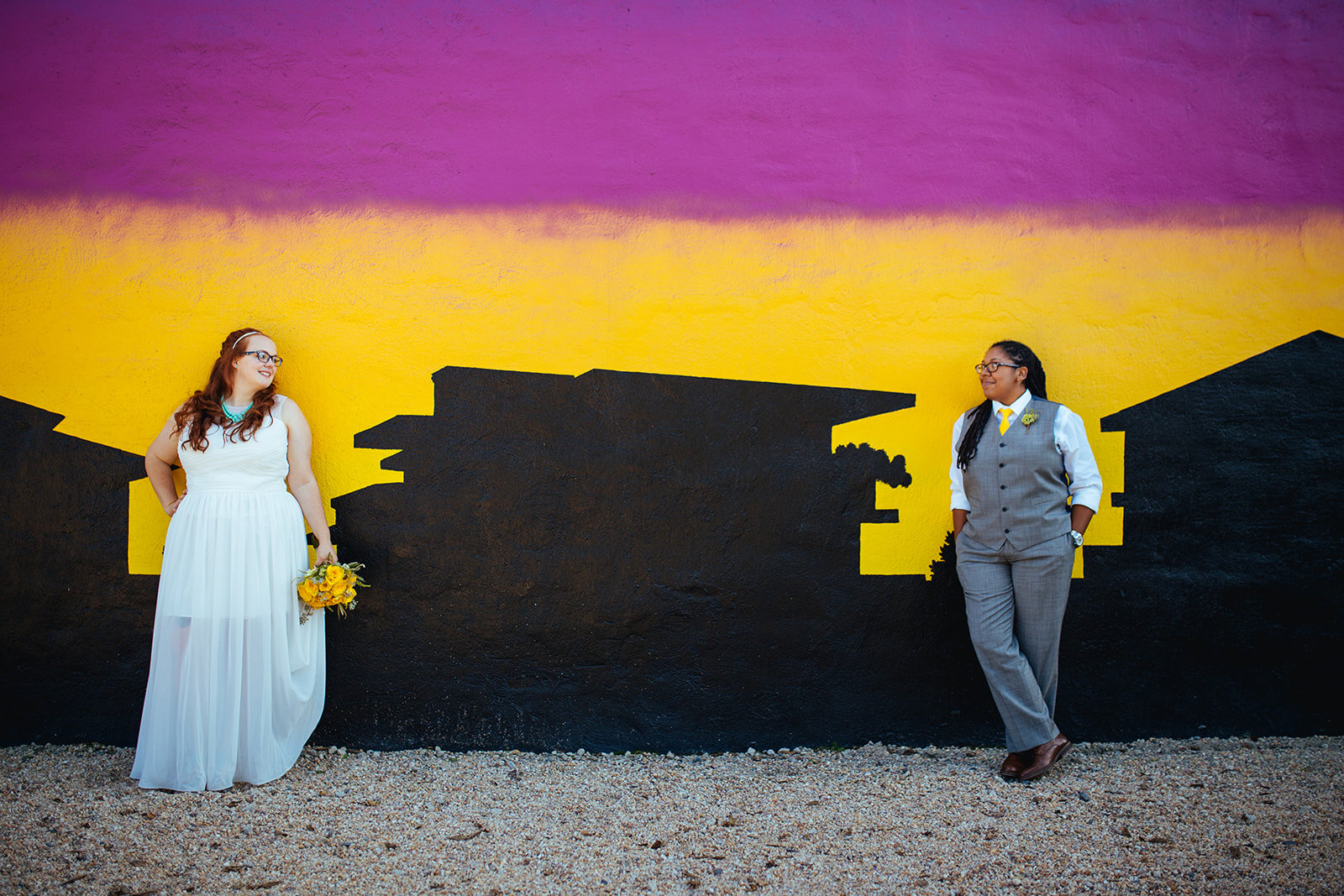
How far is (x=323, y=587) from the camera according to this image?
2896mm

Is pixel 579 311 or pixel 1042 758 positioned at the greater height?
pixel 579 311

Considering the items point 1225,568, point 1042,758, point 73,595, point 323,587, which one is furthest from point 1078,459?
point 73,595

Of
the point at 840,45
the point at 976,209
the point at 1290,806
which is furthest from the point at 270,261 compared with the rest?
the point at 1290,806

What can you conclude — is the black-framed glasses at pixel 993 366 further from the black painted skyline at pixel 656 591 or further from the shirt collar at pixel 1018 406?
the black painted skyline at pixel 656 591

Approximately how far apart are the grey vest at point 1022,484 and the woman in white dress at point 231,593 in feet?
8.52

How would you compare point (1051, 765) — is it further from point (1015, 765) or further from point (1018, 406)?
point (1018, 406)

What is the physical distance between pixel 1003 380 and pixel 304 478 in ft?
9.12

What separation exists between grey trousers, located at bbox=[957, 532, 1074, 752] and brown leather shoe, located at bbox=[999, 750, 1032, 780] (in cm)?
4

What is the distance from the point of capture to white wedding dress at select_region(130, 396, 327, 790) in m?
2.78

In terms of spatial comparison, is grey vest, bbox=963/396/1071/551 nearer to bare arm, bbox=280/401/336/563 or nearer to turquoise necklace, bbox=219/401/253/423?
bare arm, bbox=280/401/336/563

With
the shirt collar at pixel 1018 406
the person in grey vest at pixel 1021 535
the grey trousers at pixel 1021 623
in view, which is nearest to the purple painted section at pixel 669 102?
the shirt collar at pixel 1018 406

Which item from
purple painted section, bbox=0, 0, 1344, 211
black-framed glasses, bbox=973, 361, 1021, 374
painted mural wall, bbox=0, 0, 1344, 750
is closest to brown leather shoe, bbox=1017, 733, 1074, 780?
painted mural wall, bbox=0, 0, 1344, 750

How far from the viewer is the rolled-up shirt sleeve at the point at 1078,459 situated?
9.33ft

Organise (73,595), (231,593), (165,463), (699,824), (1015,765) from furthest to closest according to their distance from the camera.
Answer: (73,595) → (165,463) → (1015,765) → (231,593) → (699,824)
